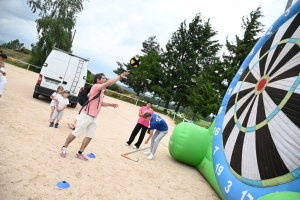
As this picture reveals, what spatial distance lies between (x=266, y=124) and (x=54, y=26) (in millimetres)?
25940

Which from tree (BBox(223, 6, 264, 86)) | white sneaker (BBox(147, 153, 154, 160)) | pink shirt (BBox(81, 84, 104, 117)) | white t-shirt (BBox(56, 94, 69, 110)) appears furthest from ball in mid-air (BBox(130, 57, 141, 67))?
tree (BBox(223, 6, 264, 86))

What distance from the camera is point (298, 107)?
9.80 ft

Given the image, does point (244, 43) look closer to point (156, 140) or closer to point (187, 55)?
point (187, 55)

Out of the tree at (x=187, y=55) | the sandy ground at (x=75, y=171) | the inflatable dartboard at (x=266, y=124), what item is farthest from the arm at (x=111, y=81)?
the tree at (x=187, y=55)

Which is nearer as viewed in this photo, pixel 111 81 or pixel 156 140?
pixel 111 81

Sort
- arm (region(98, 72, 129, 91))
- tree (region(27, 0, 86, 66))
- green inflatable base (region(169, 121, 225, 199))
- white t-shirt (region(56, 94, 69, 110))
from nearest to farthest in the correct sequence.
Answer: arm (region(98, 72, 129, 91)) < green inflatable base (region(169, 121, 225, 199)) < white t-shirt (region(56, 94, 69, 110)) < tree (region(27, 0, 86, 66))

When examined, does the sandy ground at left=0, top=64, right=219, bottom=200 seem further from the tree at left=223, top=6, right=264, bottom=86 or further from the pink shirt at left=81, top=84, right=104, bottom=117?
the tree at left=223, top=6, right=264, bottom=86

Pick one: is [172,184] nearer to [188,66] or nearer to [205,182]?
[205,182]

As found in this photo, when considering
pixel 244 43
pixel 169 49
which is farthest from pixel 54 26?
pixel 244 43

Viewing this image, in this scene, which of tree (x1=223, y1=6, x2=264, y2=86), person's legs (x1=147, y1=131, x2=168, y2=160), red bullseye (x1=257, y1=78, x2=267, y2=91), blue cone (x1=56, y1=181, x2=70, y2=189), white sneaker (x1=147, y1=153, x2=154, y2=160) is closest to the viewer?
blue cone (x1=56, y1=181, x2=70, y2=189)

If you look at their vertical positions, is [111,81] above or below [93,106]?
above

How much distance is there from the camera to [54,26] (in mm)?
24203

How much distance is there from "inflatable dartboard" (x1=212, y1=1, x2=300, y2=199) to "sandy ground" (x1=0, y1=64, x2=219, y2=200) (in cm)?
103

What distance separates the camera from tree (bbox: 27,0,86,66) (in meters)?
24.3
